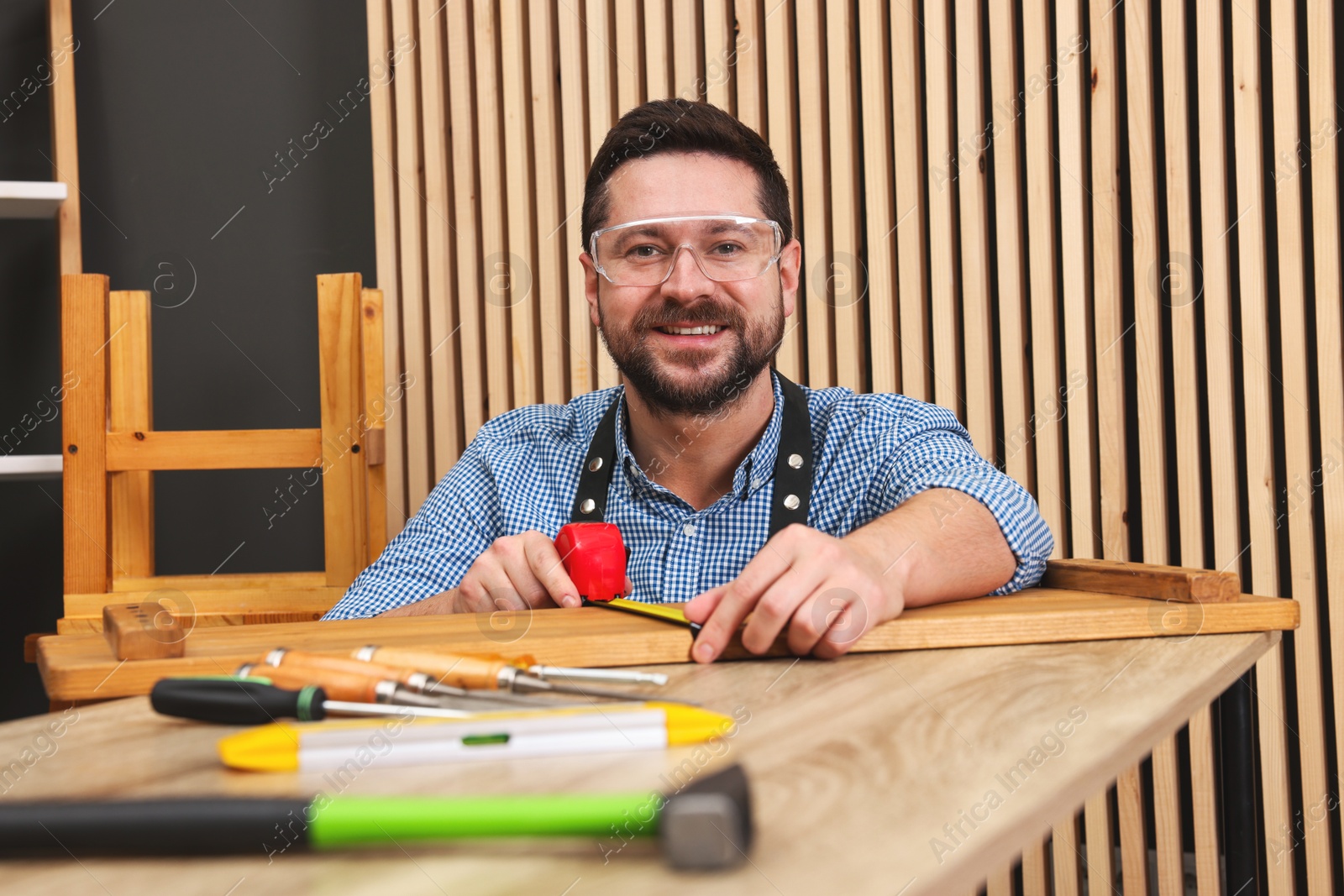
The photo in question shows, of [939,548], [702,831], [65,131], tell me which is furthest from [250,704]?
[65,131]

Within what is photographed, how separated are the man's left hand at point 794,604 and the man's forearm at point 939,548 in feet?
0.36

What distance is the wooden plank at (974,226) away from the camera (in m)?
2.20

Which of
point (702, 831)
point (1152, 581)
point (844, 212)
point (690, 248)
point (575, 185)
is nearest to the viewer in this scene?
point (702, 831)

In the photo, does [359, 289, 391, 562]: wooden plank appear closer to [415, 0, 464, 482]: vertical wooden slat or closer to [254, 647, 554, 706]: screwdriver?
[415, 0, 464, 482]: vertical wooden slat

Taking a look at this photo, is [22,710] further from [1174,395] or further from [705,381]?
[1174,395]

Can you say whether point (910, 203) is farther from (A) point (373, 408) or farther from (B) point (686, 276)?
(A) point (373, 408)

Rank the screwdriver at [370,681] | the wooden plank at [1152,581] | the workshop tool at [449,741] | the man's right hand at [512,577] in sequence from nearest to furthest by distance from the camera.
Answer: the workshop tool at [449,741] → the screwdriver at [370,681] → the wooden plank at [1152,581] → the man's right hand at [512,577]

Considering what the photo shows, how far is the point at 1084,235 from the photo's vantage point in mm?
2150

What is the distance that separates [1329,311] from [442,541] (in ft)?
5.52

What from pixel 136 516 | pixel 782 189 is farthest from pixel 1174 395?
pixel 136 516

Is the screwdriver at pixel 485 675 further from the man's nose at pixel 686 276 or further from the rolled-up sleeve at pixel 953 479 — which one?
the man's nose at pixel 686 276

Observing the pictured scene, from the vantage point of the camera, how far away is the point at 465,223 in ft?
8.37

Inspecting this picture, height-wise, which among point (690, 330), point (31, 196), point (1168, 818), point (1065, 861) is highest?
point (31, 196)

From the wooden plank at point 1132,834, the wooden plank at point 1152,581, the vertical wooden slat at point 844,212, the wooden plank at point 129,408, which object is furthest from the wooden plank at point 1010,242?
the wooden plank at point 129,408
